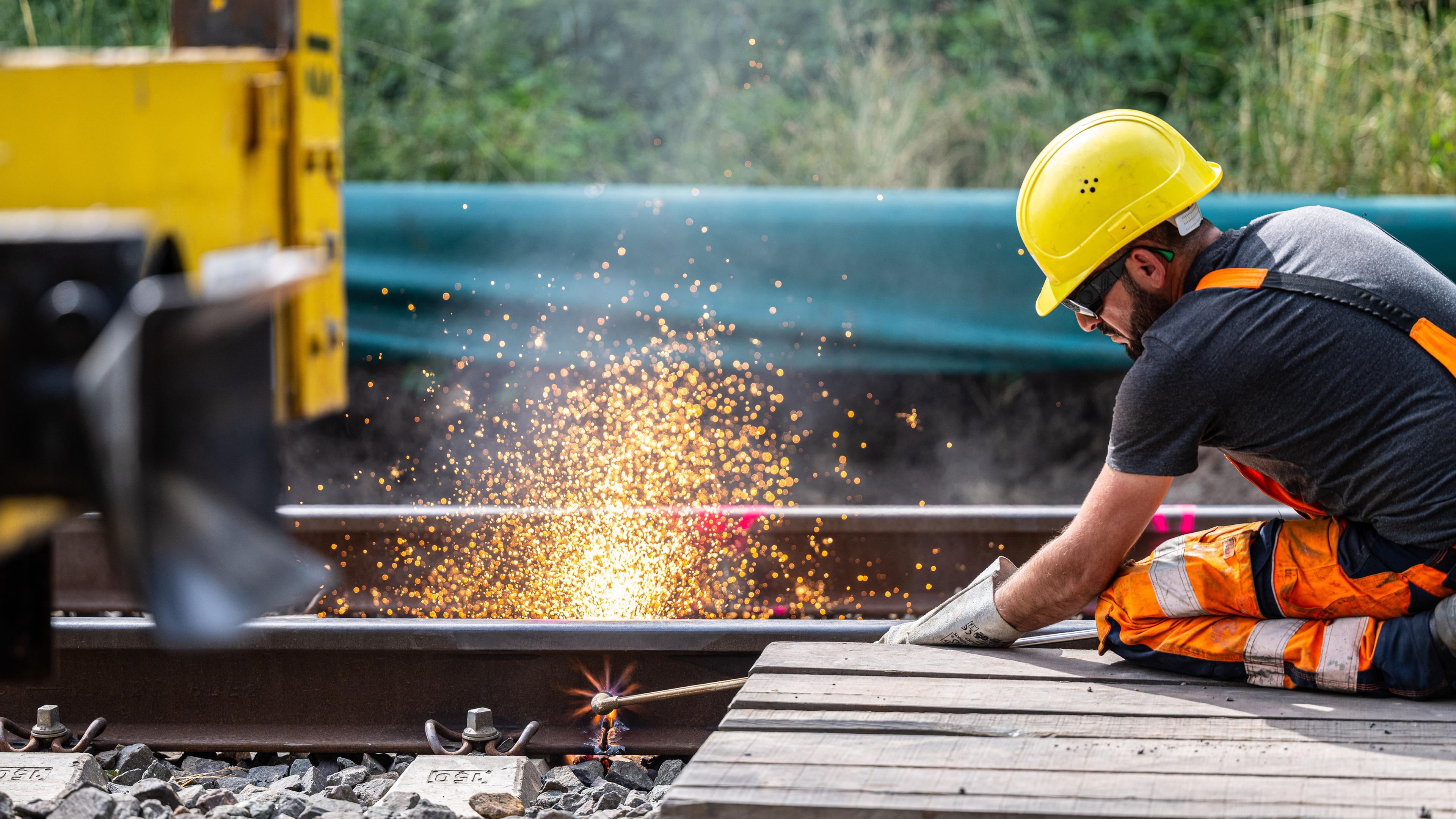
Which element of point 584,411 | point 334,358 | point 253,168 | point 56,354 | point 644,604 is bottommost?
point 644,604

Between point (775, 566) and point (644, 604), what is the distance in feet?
1.65

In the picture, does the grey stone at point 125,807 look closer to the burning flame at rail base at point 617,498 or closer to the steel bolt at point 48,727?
the steel bolt at point 48,727

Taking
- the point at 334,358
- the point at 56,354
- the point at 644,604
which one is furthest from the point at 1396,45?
the point at 56,354

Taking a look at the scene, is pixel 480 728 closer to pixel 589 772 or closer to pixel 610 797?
pixel 589 772

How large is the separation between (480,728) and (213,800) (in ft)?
2.11

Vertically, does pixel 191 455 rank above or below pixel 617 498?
above

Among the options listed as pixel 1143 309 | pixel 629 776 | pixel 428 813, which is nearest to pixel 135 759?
pixel 428 813

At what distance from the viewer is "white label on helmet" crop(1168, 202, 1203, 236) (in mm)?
2576

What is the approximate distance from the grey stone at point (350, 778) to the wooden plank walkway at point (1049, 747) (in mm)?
1066

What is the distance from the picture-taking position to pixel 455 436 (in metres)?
5.94

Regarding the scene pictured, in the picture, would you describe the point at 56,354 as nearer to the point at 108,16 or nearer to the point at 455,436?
the point at 455,436

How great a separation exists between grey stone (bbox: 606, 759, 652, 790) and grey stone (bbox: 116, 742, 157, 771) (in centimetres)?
118

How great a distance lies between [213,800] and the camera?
2.79 metres

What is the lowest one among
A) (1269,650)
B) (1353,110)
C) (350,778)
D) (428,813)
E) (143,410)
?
(350,778)
